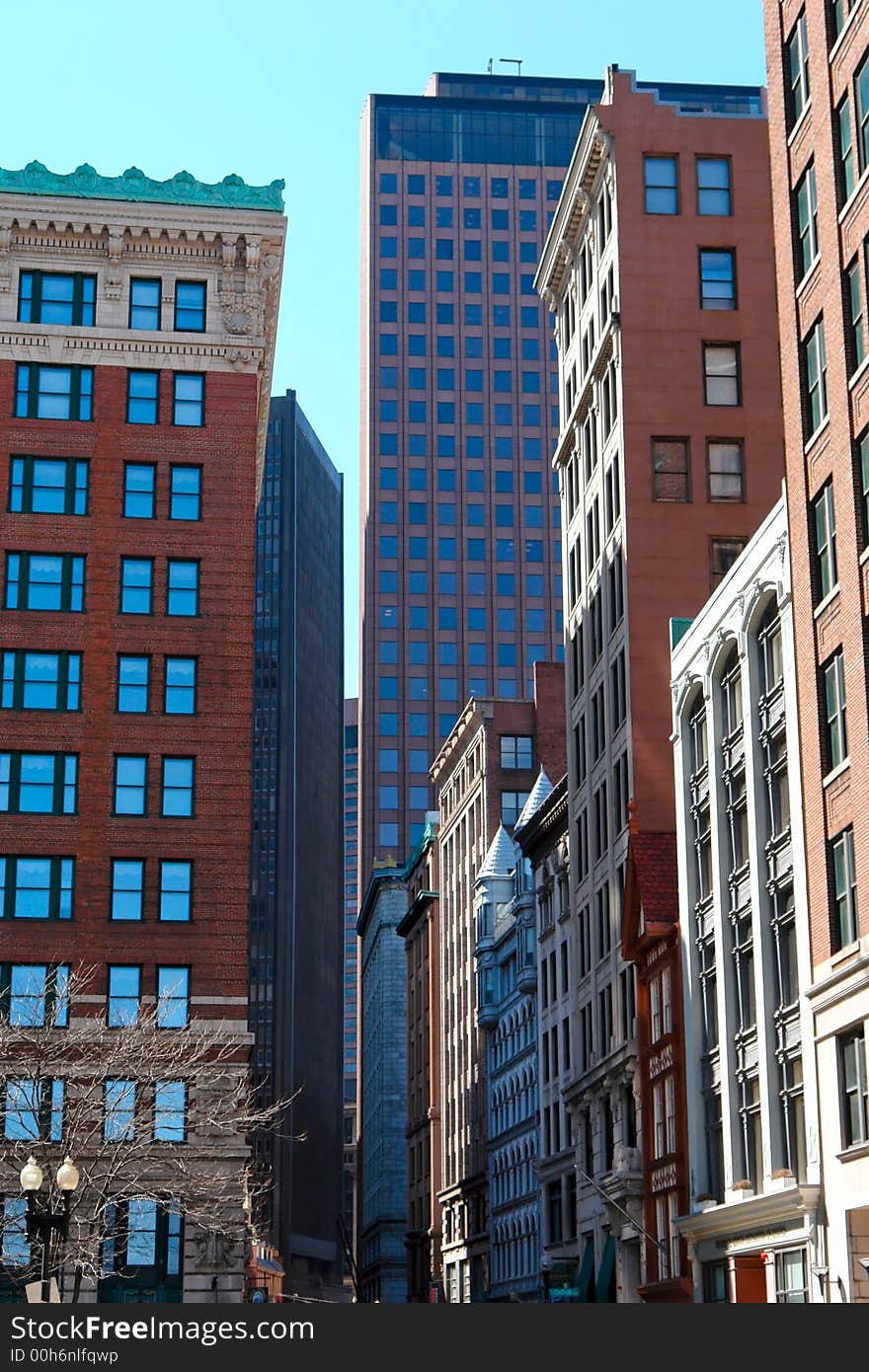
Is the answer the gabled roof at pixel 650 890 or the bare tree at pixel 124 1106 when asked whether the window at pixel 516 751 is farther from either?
the bare tree at pixel 124 1106

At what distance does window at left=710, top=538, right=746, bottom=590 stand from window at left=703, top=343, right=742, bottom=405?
19.7 feet

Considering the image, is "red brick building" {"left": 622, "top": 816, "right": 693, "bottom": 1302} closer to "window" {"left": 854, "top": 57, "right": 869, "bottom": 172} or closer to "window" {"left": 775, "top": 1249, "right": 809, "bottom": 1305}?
"window" {"left": 775, "top": 1249, "right": 809, "bottom": 1305}

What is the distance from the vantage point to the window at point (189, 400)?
7725cm

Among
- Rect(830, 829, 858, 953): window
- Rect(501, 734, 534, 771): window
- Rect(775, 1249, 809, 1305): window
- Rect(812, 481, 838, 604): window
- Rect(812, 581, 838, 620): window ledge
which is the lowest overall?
Rect(775, 1249, 809, 1305): window

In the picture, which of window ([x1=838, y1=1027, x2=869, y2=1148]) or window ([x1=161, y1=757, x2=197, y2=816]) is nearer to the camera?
window ([x1=838, y1=1027, x2=869, y2=1148])

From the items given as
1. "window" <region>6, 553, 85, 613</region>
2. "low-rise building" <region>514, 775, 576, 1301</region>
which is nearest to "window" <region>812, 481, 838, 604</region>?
"window" <region>6, 553, 85, 613</region>

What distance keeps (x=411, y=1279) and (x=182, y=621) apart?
9682cm

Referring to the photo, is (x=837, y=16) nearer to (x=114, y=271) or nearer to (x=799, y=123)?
(x=799, y=123)

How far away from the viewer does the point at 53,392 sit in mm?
77250

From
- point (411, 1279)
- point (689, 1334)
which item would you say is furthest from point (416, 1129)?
point (689, 1334)

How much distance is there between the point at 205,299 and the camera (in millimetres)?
78625

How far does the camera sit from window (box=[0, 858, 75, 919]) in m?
70.8

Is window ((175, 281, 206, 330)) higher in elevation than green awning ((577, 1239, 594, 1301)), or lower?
higher

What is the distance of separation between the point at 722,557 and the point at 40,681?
2609 centimetres
